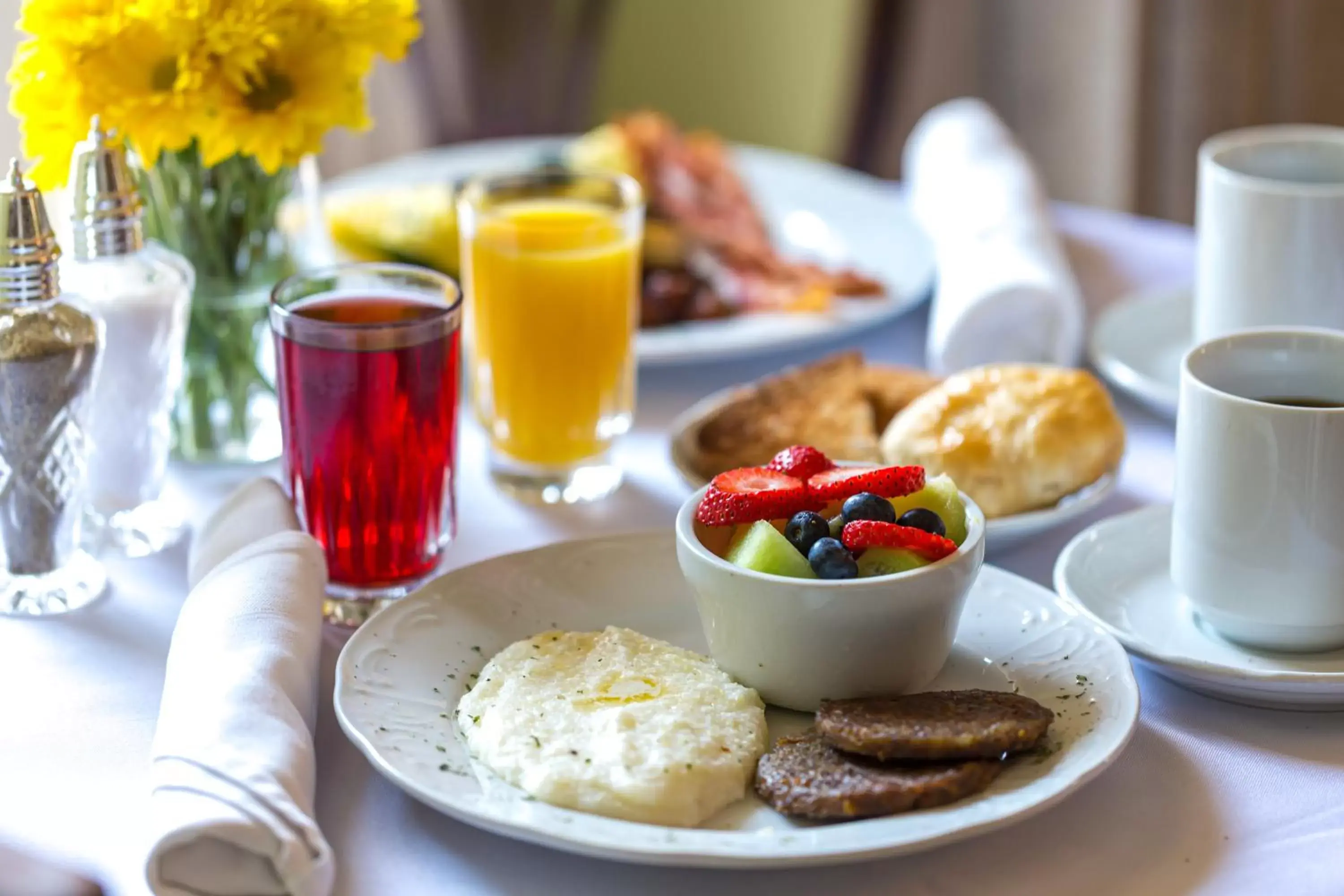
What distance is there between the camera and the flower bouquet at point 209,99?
1.07 m

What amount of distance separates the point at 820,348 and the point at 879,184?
0.57m

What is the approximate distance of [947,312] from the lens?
1450mm

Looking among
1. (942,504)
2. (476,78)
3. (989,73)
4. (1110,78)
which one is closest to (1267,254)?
(942,504)

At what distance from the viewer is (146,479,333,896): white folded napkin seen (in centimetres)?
72

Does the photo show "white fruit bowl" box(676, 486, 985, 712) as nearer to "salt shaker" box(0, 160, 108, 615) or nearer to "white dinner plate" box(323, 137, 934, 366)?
"salt shaker" box(0, 160, 108, 615)

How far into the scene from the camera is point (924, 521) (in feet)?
2.93

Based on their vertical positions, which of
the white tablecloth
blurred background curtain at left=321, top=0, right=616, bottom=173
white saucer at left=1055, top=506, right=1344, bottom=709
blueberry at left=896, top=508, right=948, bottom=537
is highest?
blurred background curtain at left=321, top=0, right=616, bottom=173

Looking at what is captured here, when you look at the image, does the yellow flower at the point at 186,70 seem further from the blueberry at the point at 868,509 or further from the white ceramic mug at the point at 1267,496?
the white ceramic mug at the point at 1267,496

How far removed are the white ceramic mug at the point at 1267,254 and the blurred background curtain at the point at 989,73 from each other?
5.69 feet

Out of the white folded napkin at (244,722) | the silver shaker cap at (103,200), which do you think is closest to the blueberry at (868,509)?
the white folded napkin at (244,722)

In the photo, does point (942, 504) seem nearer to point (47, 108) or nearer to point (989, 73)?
point (47, 108)

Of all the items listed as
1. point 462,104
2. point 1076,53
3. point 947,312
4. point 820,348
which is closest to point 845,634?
point 947,312

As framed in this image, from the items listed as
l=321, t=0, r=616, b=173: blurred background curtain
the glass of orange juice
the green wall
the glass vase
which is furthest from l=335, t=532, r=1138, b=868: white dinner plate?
the green wall

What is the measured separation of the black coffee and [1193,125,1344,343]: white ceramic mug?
0.77 feet
